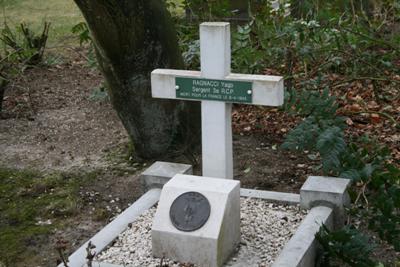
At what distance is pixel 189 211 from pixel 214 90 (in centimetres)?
89

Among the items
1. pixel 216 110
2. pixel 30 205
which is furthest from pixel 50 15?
pixel 216 110

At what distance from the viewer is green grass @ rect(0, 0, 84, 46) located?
40.3ft

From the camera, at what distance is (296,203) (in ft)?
17.1

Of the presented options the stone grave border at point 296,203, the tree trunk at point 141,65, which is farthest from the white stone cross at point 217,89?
the tree trunk at point 141,65

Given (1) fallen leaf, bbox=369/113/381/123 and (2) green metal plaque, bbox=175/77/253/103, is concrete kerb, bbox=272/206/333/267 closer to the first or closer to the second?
(2) green metal plaque, bbox=175/77/253/103

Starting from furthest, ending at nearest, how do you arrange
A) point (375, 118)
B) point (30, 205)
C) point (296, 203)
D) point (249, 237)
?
Answer: point (375, 118)
point (30, 205)
point (296, 203)
point (249, 237)

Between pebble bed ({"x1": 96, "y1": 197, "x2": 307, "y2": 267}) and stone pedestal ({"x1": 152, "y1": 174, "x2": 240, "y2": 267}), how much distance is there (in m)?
0.09

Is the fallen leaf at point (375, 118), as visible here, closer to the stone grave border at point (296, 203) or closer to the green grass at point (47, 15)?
the stone grave border at point (296, 203)

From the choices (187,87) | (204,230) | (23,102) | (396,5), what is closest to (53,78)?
(23,102)

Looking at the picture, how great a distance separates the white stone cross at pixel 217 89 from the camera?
4797 mm

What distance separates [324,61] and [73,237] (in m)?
3.55

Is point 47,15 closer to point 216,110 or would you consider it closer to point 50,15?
point 50,15

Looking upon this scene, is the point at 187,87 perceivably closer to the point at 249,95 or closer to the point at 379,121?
the point at 249,95

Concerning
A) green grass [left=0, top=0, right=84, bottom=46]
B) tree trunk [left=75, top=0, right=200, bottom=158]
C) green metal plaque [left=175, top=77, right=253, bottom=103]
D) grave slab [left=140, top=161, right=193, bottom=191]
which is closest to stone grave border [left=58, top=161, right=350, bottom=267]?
grave slab [left=140, top=161, right=193, bottom=191]
